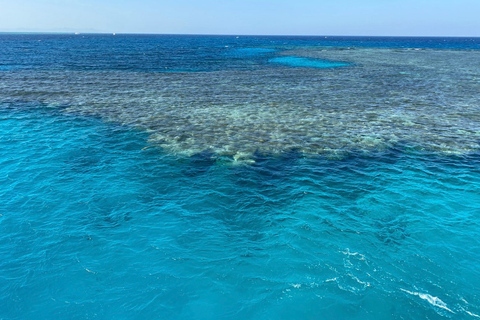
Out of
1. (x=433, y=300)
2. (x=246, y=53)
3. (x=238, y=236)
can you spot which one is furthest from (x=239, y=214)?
(x=246, y=53)

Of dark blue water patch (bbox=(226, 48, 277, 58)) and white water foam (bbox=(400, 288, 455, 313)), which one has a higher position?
dark blue water patch (bbox=(226, 48, 277, 58))

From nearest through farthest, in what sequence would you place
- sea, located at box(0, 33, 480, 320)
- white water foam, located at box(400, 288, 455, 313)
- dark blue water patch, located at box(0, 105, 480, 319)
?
1. white water foam, located at box(400, 288, 455, 313)
2. dark blue water patch, located at box(0, 105, 480, 319)
3. sea, located at box(0, 33, 480, 320)

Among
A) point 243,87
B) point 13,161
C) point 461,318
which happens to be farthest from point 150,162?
point 243,87

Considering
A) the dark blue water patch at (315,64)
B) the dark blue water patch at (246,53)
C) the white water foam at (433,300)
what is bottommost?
the white water foam at (433,300)

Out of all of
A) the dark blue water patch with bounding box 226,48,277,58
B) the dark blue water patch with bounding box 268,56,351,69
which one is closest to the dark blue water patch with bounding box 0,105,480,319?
the dark blue water patch with bounding box 268,56,351,69

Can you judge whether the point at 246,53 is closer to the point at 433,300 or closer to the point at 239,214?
the point at 239,214

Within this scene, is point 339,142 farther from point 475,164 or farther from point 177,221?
point 177,221

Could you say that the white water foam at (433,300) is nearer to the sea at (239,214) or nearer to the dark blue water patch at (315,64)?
the sea at (239,214)

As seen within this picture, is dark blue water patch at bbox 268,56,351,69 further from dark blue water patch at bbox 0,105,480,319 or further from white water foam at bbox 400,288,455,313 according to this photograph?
white water foam at bbox 400,288,455,313

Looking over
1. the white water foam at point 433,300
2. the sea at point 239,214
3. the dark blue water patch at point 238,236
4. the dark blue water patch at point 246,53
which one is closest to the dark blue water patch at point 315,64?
the dark blue water patch at point 246,53
